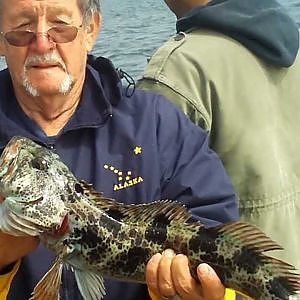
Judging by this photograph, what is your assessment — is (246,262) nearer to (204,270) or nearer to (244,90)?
(204,270)

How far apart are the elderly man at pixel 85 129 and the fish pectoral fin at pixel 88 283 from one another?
0.25 m

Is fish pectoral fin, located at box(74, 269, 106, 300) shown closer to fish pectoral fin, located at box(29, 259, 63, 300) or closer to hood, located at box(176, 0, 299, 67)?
fish pectoral fin, located at box(29, 259, 63, 300)

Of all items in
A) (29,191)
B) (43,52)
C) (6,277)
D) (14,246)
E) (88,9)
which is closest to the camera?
(29,191)

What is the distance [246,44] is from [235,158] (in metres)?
0.64

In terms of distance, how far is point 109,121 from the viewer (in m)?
3.87

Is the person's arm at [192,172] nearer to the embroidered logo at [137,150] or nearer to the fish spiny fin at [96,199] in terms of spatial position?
the embroidered logo at [137,150]

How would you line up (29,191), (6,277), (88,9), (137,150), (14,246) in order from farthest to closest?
(88,9)
(137,150)
(6,277)
(14,246)
(29,191)

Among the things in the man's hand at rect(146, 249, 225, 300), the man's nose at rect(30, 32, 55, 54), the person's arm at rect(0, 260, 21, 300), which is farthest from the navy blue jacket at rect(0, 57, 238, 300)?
the man's hand at rect(146, 249, 225, 300)

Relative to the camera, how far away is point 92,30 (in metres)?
4.10

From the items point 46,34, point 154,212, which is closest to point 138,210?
point 154,212

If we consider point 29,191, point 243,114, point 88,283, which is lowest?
point 243,114

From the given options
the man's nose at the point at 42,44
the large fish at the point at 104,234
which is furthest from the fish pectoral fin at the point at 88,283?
the man's nose at the point at 42,44

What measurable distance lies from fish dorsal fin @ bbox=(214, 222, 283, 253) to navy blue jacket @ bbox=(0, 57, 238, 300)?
351 mm

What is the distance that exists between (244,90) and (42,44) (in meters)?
1.31
